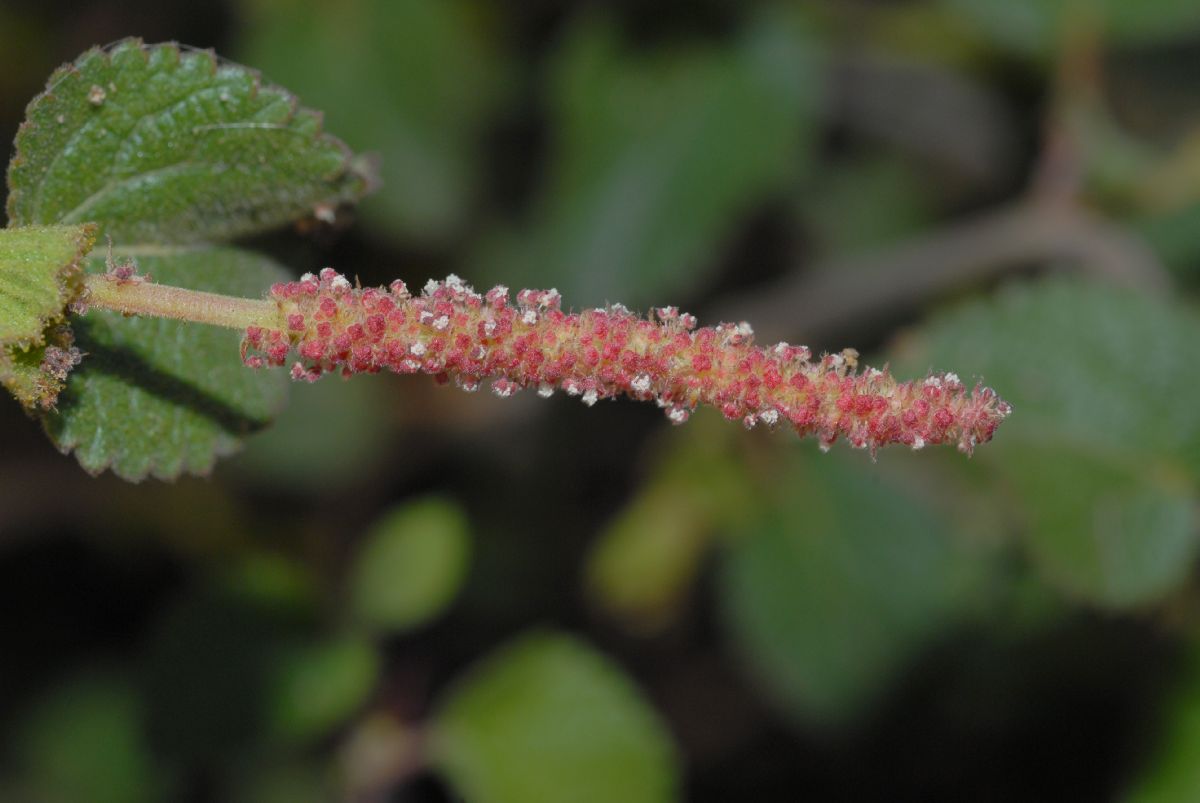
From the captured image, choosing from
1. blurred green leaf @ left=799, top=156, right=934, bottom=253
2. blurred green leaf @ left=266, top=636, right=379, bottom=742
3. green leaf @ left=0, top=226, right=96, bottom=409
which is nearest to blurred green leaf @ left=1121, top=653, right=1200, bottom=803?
blurred green leaf @ left=266, top=636, right=379, bottom=742

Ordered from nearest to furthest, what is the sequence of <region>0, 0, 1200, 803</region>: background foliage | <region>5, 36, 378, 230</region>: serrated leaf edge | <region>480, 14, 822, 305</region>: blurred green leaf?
<region>5, 36, 378, 230</region>: serrated leaf edge, <region>0, 0, 1200, 803</region>: background foliage, <region>480, 14, 822, 305</region>: blurred green leaf

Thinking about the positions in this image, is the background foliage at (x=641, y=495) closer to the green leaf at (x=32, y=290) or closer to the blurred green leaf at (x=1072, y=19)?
the blurred green leaf at (x=1072, y=19)

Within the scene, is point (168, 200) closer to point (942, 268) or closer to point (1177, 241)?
point (942, 268)

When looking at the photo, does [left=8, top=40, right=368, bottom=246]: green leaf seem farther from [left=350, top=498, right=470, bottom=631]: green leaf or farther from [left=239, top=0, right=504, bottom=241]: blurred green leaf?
[left=239, top=0, right=504, bottom=241]: blurred green leaf

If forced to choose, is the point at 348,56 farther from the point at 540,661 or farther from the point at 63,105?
the point at 63,105

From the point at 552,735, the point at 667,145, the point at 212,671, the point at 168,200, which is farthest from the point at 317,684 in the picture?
the point at 667,145

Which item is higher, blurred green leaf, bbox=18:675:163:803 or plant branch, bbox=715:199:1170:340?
plant branch, bbox=715:199:1170:340
